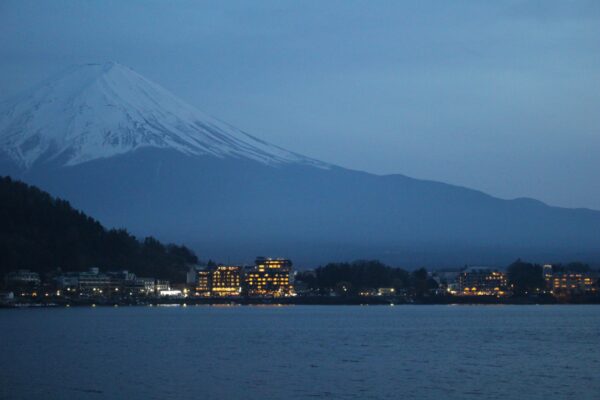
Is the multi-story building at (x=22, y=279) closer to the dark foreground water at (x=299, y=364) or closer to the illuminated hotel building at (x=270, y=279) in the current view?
the illuminated hotel building at (x=270, y=279)

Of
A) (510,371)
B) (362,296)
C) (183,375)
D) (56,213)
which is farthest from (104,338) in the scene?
(362,296)

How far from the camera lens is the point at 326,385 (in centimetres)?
2484

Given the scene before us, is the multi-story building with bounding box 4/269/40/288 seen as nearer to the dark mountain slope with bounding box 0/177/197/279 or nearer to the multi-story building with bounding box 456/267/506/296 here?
the dark mountain slope with bounding box 0/177/197/279

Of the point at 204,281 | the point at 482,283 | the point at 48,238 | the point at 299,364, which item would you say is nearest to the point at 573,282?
the point at 482,283

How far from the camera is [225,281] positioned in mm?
114688

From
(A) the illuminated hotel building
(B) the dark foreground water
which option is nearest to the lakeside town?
(A) the illuminated hotel building

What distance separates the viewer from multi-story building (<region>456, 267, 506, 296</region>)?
112 meters

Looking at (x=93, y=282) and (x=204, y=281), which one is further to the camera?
(x=204, y=281)

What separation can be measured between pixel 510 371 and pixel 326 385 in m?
4.96

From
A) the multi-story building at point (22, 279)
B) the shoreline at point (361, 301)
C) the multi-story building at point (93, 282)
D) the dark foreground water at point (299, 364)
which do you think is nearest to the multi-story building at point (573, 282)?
the shoreline at point (361, 301)

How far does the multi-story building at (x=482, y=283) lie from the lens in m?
112

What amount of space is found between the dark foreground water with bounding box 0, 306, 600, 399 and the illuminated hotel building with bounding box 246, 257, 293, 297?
214 feet

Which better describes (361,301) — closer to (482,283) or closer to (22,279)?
(482,283)

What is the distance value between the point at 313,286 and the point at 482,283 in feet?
51.2
